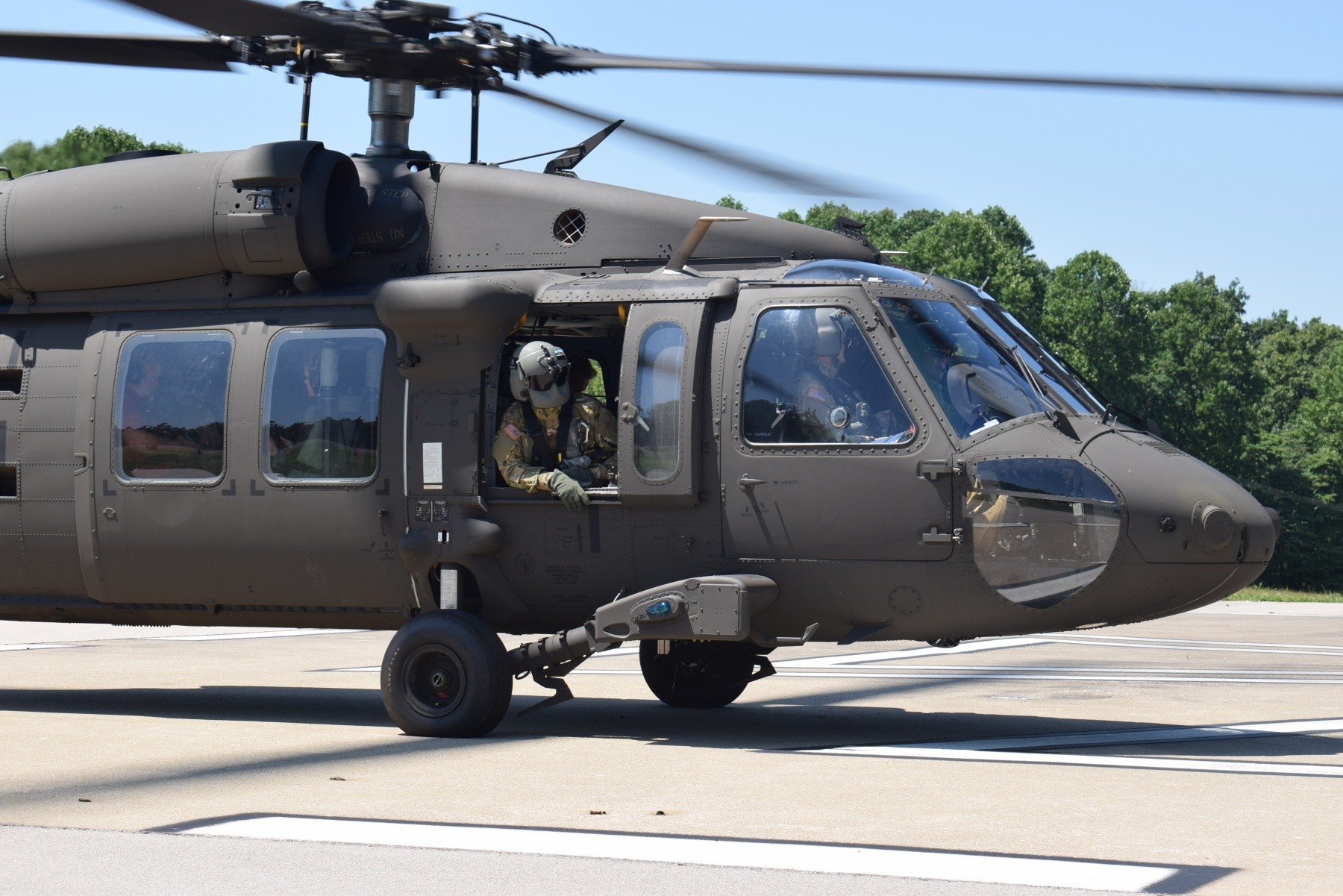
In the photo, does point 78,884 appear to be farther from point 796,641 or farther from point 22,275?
point 22,275

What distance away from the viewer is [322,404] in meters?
10.7

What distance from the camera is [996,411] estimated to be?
9.45 metres

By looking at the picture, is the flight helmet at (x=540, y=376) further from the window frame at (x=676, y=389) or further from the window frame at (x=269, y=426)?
the window frame at (x=269, y=426)

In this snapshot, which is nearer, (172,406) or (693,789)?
(693,789)

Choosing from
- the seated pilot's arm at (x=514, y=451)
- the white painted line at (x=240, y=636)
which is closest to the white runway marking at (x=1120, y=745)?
the seated pilot's arm at (x=514, y=451)

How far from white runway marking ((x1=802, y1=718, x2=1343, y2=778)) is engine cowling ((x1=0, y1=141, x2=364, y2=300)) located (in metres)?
4.73

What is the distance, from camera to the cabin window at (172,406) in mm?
10992

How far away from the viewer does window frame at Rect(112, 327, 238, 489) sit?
35.9 feet

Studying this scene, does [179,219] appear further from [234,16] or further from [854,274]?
[854,274]

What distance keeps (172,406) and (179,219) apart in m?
1.26

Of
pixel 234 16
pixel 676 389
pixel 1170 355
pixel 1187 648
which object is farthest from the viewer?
pixel 1170 355

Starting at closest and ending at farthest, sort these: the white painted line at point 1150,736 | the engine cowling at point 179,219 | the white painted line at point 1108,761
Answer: the white painted line at point 1108,761 → the white painted line at point 1150,736 → the engine cowling at point 179,219

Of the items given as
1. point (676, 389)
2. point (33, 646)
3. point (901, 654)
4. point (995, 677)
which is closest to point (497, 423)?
point (676, 389)

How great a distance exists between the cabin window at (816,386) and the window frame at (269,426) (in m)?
2.46
